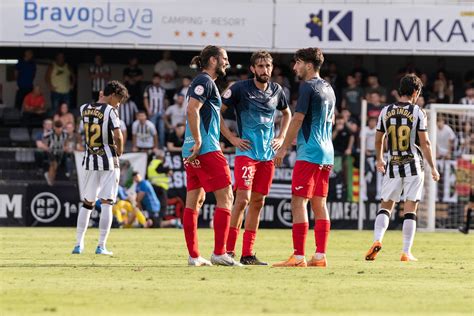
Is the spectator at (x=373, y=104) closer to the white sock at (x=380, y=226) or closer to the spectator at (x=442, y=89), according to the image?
the spectator at (x=442, y=89)

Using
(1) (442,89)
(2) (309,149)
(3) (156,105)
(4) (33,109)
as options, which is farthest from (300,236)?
(4) (33,109)

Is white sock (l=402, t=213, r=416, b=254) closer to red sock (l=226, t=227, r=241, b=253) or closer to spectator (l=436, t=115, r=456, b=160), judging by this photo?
red sock (l=226, t=227, r=241, b=253)

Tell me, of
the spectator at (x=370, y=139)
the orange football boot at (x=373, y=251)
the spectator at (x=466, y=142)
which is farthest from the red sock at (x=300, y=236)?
the spectator at (x=466, y=142)

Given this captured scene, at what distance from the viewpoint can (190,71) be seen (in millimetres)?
33156

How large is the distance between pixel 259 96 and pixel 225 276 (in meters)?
2.69

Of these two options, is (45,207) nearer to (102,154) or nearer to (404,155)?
(102,154)

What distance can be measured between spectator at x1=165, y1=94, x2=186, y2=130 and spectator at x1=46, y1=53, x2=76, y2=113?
3455 millimetres

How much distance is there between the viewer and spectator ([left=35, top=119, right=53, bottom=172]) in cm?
2665

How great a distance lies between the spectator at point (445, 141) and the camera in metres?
26.8

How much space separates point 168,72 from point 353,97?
468 cm

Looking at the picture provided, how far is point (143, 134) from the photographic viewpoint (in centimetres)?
2766

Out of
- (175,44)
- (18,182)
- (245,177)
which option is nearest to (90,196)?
(245,177)

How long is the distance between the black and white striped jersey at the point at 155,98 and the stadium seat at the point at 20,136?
3.40m

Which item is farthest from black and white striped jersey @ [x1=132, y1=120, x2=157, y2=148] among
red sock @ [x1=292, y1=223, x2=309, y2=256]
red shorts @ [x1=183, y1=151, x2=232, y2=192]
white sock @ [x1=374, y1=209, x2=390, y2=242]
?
red shorts @ [x1=183, y1=151, x2=232, y2=192]
